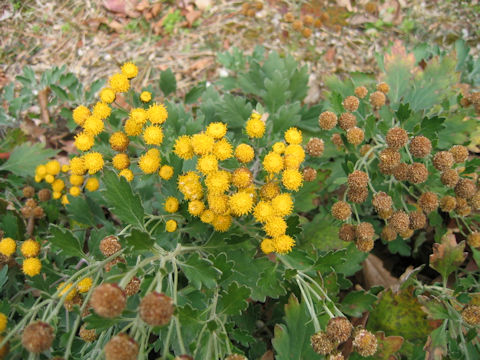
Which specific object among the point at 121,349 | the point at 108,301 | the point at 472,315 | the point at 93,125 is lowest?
the point at 472,315

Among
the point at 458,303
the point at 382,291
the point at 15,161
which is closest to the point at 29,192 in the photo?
the point at 15,161

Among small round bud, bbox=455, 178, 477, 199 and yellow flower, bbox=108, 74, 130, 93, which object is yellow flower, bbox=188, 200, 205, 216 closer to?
yellow flower, bbox=108, 74, 130, 93

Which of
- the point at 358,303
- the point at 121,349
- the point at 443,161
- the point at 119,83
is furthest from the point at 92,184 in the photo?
the point at 443,161

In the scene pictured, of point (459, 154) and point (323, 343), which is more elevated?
point (459, 154)

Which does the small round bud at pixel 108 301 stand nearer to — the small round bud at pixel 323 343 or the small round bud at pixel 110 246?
the small round bud at pixel 110 246

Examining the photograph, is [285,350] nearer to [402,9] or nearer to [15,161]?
[15,161]

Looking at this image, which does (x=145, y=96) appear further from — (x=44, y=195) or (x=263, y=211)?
(x=44, y=195)
